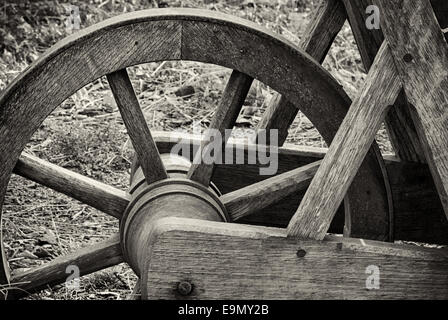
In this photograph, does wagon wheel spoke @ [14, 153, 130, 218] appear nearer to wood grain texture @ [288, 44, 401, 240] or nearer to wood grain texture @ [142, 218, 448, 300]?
wood grain texture @ [142, 218, 448, 300]

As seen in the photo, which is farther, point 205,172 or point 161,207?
point 205,172

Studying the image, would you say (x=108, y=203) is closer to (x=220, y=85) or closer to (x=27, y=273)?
(x=27, y=273)

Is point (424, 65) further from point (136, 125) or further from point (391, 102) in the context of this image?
point (136, 125)

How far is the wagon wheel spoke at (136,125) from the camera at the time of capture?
9.80 ft

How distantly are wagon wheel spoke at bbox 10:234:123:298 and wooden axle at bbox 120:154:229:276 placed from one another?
75mm

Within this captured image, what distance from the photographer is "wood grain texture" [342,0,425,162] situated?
10.5 ft

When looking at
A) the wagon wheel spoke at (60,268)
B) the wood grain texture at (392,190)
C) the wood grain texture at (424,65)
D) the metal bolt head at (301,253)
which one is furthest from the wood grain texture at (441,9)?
the wagon wheel spoke at (60,268)

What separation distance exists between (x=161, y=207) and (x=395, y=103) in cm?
93

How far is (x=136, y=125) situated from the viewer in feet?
9.99

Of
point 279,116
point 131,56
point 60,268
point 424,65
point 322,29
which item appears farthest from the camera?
point 279,116

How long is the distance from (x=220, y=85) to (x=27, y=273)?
8.29ft

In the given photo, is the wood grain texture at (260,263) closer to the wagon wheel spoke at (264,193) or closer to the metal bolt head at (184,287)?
the metal bolt head at (184,287)

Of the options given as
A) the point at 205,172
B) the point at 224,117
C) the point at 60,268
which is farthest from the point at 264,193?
the point at 60,268

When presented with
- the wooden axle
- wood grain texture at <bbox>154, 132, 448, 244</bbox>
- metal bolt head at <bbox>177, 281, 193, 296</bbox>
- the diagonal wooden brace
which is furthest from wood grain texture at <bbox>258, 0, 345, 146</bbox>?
metal bolt head at <bbox>177, 281, 193, 296</bbox>
